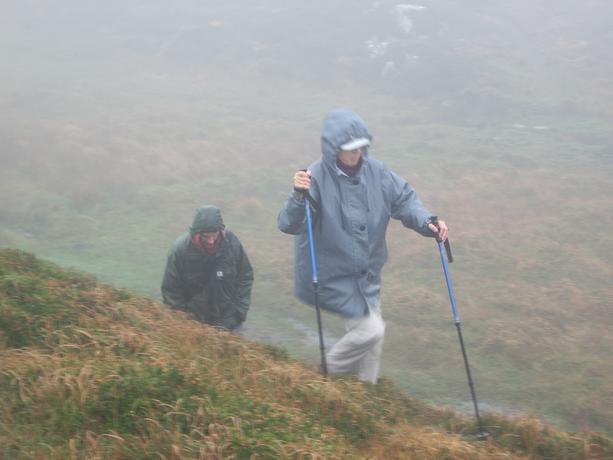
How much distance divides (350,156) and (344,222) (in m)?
0.55

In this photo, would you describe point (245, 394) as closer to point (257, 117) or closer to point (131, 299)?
point (131, 299)

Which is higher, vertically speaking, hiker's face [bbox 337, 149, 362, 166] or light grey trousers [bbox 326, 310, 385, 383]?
hiker's face [bbox 337, 149, 362, 166]

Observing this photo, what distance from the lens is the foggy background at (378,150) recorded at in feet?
33.2

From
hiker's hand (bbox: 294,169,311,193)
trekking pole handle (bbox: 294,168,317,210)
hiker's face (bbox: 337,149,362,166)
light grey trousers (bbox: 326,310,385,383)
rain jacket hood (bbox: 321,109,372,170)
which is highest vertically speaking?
rain jacket hood (bbox: 321,109,372,170)

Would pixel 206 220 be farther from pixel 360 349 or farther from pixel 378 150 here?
pixel 378 150

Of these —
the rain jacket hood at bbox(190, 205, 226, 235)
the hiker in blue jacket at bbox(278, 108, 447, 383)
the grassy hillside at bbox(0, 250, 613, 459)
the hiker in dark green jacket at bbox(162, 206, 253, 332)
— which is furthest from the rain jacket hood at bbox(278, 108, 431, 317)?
the hiker in dark green jacket at bbox(162, 206, 253, 332)

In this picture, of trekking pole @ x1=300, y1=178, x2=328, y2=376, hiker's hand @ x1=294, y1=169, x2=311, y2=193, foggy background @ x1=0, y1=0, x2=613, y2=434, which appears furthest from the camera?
foggy background @ x1=0, y1=0, x2=613, y2=434

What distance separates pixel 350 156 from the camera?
6348 millimetres

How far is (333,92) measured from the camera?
32.7 metres

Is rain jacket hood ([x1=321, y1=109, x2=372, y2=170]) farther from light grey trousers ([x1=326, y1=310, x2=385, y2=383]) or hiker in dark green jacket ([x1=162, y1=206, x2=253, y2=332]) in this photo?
hiker in dark green jacket ([x1=162, y1=206, x2=253, y2=332])

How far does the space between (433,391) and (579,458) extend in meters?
3.00

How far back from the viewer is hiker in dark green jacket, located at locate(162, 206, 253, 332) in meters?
7.49

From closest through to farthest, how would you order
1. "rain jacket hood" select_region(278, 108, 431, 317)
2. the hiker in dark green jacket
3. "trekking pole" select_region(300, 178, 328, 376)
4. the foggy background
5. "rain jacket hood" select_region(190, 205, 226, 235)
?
"trekking pole" select_region(300, 178, 328, 376) < "rain jacket hood" select_region(278, 108, 431, 317) < "rain jacket hood" select_region(190, 205, 226, 235) < the hiker in dark green jacket < the foggy background

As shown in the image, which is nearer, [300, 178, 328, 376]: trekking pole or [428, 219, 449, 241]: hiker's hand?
[300, 178, 328, 376]: trekking pole
